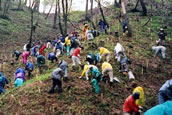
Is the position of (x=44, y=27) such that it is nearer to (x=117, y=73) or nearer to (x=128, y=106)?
(x=117, y=73)

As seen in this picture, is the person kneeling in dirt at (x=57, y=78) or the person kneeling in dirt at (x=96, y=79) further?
the person kneeling in dirt at (x=96, y=79)

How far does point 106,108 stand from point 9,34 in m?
23.5

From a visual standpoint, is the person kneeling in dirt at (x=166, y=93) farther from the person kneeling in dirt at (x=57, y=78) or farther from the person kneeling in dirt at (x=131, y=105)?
the person kneeling in dirt at (x=57, y=78)

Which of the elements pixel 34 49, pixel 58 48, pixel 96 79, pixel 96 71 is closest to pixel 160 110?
pixel 96 79

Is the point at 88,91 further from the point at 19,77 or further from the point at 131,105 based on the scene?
the point at 19,77

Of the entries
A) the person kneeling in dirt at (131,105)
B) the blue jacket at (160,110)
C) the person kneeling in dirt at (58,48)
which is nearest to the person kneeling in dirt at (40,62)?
the person kneeling in dirt at (58,48)

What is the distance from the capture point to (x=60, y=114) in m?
9.53

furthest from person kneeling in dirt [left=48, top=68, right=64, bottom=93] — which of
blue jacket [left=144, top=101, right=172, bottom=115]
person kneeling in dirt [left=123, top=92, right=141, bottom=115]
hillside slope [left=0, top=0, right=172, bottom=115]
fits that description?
blue jacket [left=144, top=101, right=172, bottom=115]

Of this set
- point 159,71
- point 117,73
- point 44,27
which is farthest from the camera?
point 44,27

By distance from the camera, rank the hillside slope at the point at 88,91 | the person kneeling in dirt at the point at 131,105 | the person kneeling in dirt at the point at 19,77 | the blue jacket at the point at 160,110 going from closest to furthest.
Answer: the blue jacket at the point at 160,110 < the person kneeling in dirt at the point at 131,105 < the hillside slope at the point at 88,91 < the person kneeling in dirt at the point at 19,77

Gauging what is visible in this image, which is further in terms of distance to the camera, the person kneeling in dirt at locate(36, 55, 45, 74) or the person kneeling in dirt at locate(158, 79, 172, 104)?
the person kneeling in dirt at locate(36, 55, 45, 74)

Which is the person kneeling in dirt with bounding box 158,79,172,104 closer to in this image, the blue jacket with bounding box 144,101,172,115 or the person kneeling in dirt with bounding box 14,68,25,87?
the blue jacket with bounding box 144,101,172,115

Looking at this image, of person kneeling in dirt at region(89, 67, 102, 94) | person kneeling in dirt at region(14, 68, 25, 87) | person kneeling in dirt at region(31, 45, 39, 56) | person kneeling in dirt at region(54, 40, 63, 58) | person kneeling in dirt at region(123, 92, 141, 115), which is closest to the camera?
person kneeling in dirt at region(123, 92, 141, 115)

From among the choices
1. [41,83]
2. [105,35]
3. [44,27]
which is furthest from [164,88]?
[44,27]
